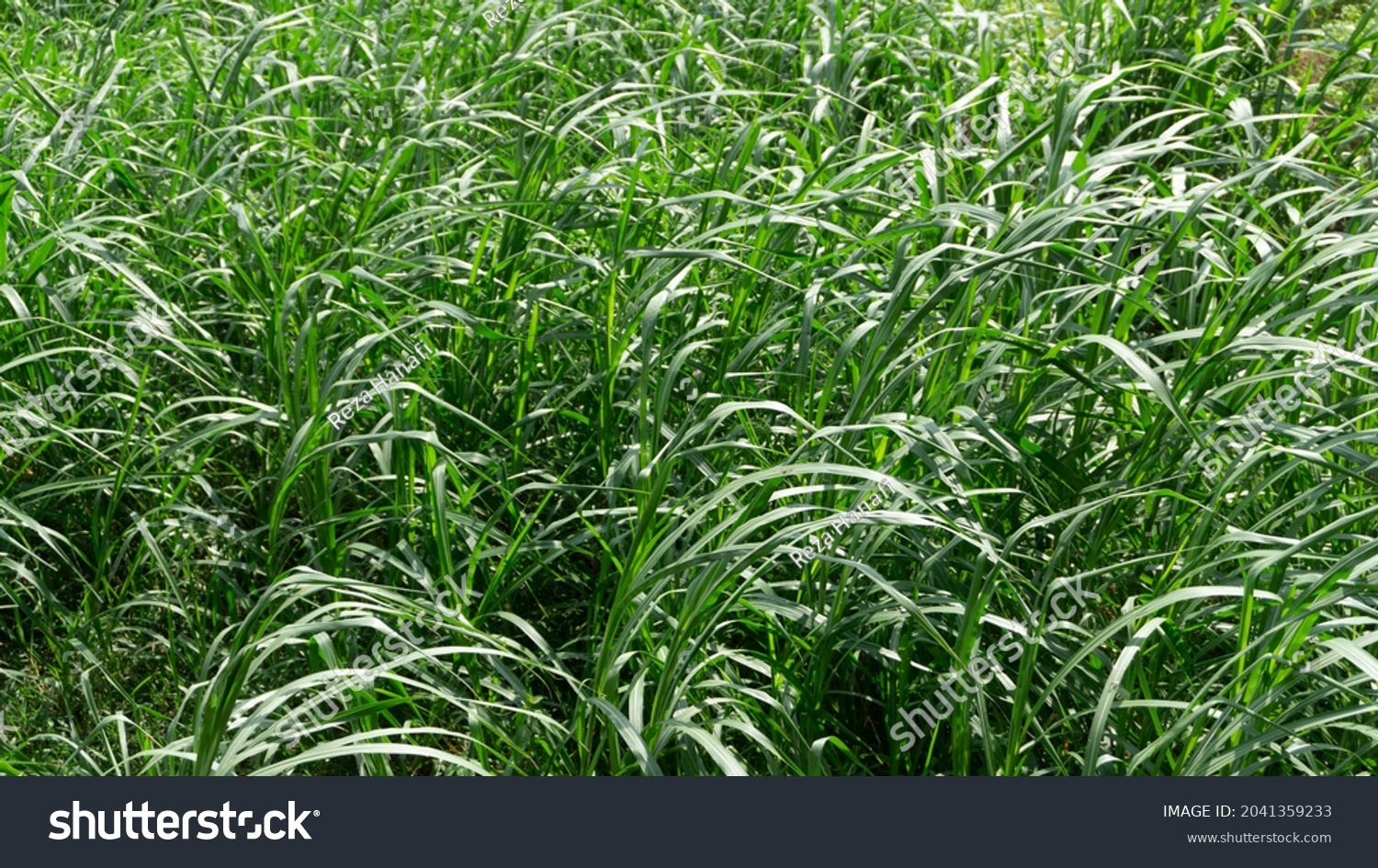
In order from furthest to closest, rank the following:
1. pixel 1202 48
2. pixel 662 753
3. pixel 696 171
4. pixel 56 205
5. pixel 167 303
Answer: pixel 1202 48, pixel 696 171, pixel 56 205, pixel 167 303, pixel 662 753

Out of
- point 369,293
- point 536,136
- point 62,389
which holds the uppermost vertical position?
point 536,136

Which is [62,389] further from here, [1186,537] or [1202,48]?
[1202,48]

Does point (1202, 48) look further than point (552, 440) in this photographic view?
Yes

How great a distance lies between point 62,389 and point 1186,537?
2.04 metres

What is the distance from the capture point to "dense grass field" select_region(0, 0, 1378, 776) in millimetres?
1981

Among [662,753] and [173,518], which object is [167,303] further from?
[662,753]

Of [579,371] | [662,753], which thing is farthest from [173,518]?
[662,753]

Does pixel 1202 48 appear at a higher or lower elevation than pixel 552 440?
higher

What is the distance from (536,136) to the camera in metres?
3.39

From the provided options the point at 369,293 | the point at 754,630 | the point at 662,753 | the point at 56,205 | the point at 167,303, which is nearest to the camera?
the point at 662,753

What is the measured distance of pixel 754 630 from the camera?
2.27 meters

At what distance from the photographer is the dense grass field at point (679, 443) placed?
1981 mm

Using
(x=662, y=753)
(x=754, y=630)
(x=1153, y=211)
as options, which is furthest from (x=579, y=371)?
(x=1153, y=211)

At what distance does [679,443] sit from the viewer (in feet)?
7.10
